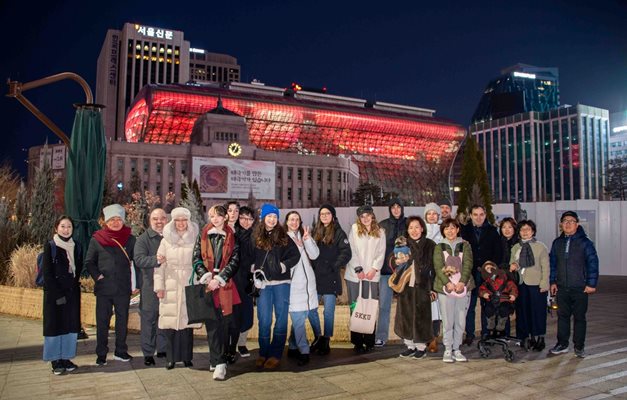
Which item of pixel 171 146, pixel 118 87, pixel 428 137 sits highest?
pixel 118 87

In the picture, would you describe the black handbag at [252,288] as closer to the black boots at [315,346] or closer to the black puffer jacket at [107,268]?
the black boots at [315,346]

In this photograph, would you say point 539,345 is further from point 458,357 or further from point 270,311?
point 270,311

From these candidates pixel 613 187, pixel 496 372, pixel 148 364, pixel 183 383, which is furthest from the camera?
pixel 613 187

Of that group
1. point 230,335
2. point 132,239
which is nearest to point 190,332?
point 230,335

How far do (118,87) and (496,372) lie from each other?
13033cm

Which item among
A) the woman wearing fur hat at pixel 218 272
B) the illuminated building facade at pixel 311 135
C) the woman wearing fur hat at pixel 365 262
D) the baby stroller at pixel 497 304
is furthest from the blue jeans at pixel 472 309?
the illuminated building facade at pixel 311 135

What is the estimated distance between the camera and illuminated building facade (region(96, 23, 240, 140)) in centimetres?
12031

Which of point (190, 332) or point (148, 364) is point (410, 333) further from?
point (148, 364)

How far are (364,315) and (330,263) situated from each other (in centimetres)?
82

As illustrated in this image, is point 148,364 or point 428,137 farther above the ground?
point 428,137

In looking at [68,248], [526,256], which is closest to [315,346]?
[526,256]

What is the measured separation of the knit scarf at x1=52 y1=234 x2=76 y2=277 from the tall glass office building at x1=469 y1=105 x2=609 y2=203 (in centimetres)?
12805

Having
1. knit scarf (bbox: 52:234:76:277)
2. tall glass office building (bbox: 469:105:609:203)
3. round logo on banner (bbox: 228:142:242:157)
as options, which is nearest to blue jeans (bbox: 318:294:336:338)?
knit scarf (bbox: 52:234:76:277)

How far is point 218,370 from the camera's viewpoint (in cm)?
528
